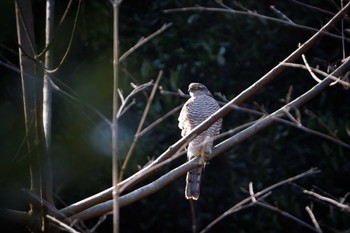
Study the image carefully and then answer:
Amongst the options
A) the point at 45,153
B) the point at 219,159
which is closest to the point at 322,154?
the point at 219,159

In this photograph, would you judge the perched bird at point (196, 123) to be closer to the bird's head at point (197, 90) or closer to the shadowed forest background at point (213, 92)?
the bird's head at point (197, 90)

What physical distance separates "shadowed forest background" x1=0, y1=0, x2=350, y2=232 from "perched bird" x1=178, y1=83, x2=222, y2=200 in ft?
2.51

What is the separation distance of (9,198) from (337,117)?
12.4ft

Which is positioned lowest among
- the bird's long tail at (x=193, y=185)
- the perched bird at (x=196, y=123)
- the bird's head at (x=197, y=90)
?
the bird's long tail at (x=193, y=185)

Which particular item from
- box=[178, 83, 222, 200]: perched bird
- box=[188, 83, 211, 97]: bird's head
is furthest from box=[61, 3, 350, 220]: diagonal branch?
box=[188, 83, 211, 97]: bird's head

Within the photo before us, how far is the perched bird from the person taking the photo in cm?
444

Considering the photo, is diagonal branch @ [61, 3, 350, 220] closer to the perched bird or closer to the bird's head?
the perched bird

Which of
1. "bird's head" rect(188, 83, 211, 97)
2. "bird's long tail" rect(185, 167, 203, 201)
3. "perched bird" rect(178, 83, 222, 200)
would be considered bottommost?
"bird's long tail" rect(185, 167, 203, 201)

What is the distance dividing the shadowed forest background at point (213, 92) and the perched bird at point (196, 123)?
0.77 m

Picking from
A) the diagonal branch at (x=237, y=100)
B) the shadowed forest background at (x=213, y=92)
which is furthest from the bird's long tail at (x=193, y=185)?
the diagonal branch at (x=237, y=100)

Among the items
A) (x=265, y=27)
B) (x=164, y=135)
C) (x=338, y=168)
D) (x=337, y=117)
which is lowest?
(x=338, y=168)

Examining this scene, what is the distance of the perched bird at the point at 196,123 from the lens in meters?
4.44

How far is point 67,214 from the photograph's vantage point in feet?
9.30

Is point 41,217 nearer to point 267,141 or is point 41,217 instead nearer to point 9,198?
point 9,198
